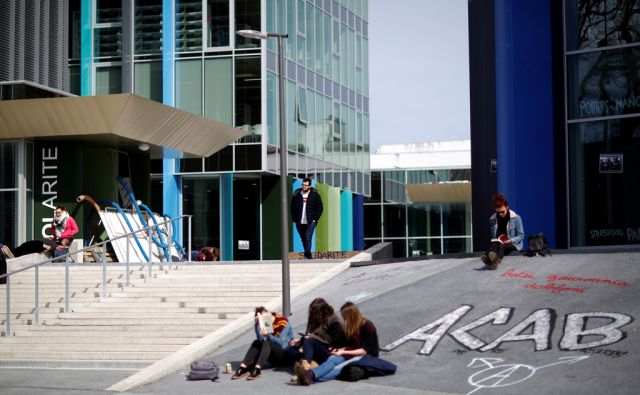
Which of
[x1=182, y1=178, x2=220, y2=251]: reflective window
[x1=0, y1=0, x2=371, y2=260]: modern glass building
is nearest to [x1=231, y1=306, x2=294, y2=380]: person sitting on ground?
[x1=0, y1=0, x2=371, y2=260]: modern glass building

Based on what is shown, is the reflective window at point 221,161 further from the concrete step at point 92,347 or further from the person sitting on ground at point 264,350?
the person sitting on ground at point 264,350

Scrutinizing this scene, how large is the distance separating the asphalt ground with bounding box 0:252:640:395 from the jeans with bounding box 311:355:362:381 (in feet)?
0.53

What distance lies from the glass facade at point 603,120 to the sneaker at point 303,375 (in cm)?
1089

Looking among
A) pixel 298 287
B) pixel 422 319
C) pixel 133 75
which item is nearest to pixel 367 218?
pixel 133 75

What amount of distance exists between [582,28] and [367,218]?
3766cm

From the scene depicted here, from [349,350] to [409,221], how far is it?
4769 cm

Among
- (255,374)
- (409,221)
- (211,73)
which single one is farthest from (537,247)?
(409,221)

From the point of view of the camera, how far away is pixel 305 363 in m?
15.1

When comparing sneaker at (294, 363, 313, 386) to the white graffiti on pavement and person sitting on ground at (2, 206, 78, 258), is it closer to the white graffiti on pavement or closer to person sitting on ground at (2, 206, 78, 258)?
the white graffiti on pavement

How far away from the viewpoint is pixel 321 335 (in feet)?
51.3

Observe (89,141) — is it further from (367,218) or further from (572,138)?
(367,218)

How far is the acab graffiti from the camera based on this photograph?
50.3 feet

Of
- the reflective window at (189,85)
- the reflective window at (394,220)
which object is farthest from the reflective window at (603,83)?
the reflective window at (394,220)

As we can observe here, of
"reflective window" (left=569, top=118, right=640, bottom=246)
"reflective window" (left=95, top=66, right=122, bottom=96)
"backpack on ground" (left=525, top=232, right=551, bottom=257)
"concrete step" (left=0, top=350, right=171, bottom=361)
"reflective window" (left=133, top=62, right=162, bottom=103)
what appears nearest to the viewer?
"concrete step" (left=0, top=350, right=171, bottom=361)
